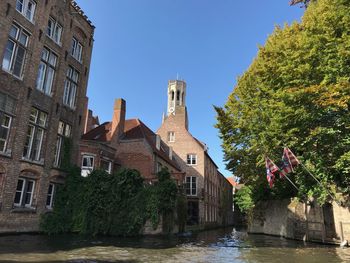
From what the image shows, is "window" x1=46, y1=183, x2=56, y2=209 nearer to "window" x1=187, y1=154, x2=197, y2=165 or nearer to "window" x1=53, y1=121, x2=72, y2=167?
"window" x1=53, y1=121, x2=72, y2=167

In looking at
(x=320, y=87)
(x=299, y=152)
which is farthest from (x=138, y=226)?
(x=320, y=87)

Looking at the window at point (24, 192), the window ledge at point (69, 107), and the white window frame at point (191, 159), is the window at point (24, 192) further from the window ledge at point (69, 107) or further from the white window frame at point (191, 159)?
the white window frame at point (191, 159)

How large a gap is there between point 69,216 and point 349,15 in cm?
2120

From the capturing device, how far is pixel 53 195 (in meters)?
22.5

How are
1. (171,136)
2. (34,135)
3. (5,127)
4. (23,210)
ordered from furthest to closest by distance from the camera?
(171,136), (34,135), (23,210), (5,127)

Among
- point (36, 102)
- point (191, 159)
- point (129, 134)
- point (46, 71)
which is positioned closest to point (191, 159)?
point (191, 159)

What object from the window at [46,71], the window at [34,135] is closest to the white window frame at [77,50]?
the window at [46,71]

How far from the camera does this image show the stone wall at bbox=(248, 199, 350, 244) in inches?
831

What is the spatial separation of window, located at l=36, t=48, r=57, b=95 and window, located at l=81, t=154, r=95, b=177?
19.6 feet

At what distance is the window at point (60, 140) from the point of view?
75.3ft

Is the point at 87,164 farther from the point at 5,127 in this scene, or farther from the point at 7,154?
the point at 5,127

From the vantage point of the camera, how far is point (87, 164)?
25.7m

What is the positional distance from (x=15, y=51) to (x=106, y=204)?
11734 mm

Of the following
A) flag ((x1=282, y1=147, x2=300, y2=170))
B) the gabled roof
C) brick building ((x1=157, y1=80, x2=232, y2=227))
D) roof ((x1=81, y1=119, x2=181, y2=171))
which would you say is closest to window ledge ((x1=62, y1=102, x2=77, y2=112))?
roof ((x1=81, y1=119, x2=181, y2=171))
